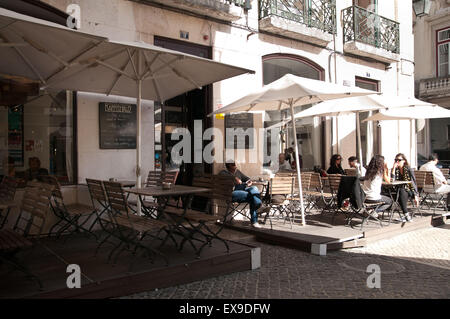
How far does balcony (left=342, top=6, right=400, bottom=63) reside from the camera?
11.9 meters

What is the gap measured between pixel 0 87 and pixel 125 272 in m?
3.96

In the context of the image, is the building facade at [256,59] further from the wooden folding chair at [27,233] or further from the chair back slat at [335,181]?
the wooden folding chair at [27,233]

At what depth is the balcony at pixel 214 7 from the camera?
8125 millimetres

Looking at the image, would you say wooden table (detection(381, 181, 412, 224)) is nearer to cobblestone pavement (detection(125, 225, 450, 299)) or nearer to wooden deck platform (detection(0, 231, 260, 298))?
cobblestone pavement (detection(125, 225, 450, 299))

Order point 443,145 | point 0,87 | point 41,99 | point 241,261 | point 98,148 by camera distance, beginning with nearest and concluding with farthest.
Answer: point 241,261 < point 0,87 < point 41,99 < point 98,148 < point 443,145

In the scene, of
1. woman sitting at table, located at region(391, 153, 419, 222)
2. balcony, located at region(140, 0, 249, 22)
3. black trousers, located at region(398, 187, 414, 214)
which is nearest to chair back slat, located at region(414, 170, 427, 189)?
woman sitting at table, located at region(391, 153, 419, 222)

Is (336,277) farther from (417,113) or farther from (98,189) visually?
(417,113)

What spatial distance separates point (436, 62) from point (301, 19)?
54.6 feet

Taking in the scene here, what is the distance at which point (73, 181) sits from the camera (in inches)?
277

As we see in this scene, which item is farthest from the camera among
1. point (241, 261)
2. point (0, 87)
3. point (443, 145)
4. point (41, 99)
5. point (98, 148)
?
point (443, 145)

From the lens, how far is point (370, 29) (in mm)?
12805

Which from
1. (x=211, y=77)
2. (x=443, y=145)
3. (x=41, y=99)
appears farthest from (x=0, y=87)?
(x=443, y=145)

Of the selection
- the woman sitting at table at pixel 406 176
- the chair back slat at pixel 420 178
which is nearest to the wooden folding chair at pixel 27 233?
the woman sitting at table at pixel 406 176
